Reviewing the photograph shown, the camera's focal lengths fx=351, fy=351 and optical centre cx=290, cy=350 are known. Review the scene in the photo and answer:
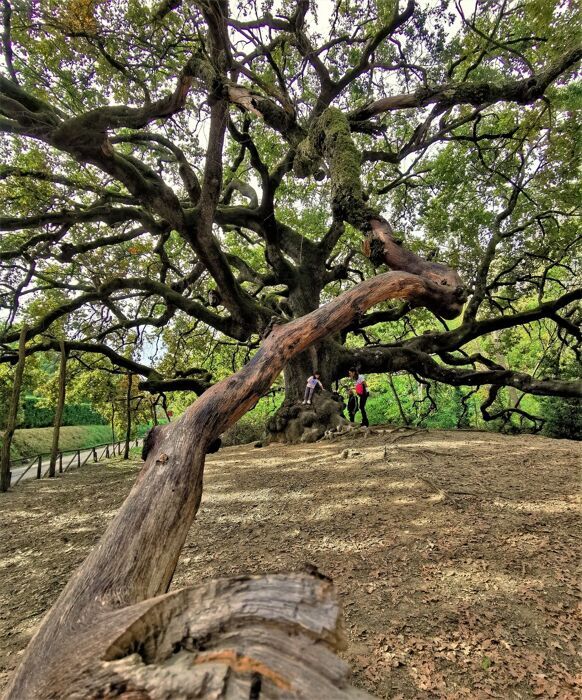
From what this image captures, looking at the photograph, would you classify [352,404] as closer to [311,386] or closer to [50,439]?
[311,386]

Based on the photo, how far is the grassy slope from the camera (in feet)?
53.5

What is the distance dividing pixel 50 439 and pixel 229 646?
22.6 meters

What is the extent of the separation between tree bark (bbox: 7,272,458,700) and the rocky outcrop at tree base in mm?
5324

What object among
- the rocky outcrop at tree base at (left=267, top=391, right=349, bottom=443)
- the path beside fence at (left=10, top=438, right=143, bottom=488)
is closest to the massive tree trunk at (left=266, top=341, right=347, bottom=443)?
the rocky outcrop at tree base at (left=267, top=391, right=349, bottom=443)

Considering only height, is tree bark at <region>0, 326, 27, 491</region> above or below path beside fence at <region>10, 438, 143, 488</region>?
above

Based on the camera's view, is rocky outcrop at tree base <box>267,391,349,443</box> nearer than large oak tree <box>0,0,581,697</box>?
No

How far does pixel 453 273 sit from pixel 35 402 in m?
25.5

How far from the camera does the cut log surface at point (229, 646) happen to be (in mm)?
659

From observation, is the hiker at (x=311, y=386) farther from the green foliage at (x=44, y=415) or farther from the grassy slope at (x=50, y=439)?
the green foliage at (x=44, y=415)

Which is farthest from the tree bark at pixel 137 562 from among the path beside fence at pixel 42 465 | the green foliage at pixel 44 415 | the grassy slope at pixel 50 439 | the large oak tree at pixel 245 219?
the green foliage at pixel 44 415

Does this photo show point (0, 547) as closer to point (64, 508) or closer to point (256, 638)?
point (64, 508)

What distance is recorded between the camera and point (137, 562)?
3.76 ft

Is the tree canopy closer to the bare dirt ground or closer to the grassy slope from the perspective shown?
the bare dirt ground

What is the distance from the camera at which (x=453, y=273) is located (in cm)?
315
